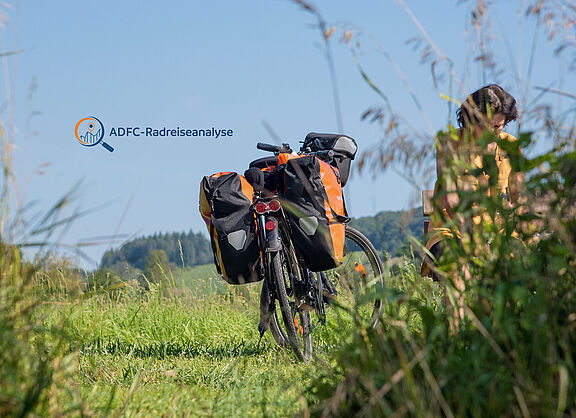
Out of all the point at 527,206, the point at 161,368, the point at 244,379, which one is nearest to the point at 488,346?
the point at 527,206

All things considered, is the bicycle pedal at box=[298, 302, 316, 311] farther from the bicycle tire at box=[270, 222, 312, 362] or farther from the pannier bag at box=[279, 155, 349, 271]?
the pannier bag at box=[279, 155, 349, 271]

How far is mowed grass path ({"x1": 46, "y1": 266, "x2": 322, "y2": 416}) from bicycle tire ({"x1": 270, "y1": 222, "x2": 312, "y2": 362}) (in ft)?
0.46

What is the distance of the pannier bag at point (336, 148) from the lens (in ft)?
17.8

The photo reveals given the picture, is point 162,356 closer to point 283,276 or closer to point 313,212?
point 283,276

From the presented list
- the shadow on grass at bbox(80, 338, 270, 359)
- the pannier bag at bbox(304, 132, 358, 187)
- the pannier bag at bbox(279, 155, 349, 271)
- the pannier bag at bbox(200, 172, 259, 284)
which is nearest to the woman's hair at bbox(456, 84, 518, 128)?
the pannier bag at bbox(279, 155, 349, 271)

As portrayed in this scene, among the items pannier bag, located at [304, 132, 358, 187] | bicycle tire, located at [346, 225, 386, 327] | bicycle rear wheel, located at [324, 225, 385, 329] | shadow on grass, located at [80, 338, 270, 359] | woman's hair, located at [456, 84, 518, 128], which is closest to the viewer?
bicycle rear wheel, located at [324, 225, 385, 329]

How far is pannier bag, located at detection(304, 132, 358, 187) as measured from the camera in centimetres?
542

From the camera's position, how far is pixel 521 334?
216 cm

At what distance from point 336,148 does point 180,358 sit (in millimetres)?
2135

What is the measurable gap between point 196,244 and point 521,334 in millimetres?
146013

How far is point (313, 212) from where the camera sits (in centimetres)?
469

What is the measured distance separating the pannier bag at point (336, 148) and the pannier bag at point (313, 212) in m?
0.59

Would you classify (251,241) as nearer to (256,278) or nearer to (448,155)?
(256,278)

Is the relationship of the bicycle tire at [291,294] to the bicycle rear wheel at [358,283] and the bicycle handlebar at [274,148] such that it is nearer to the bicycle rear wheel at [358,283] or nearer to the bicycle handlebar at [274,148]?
the bicycle rear wheel at [358,283]
